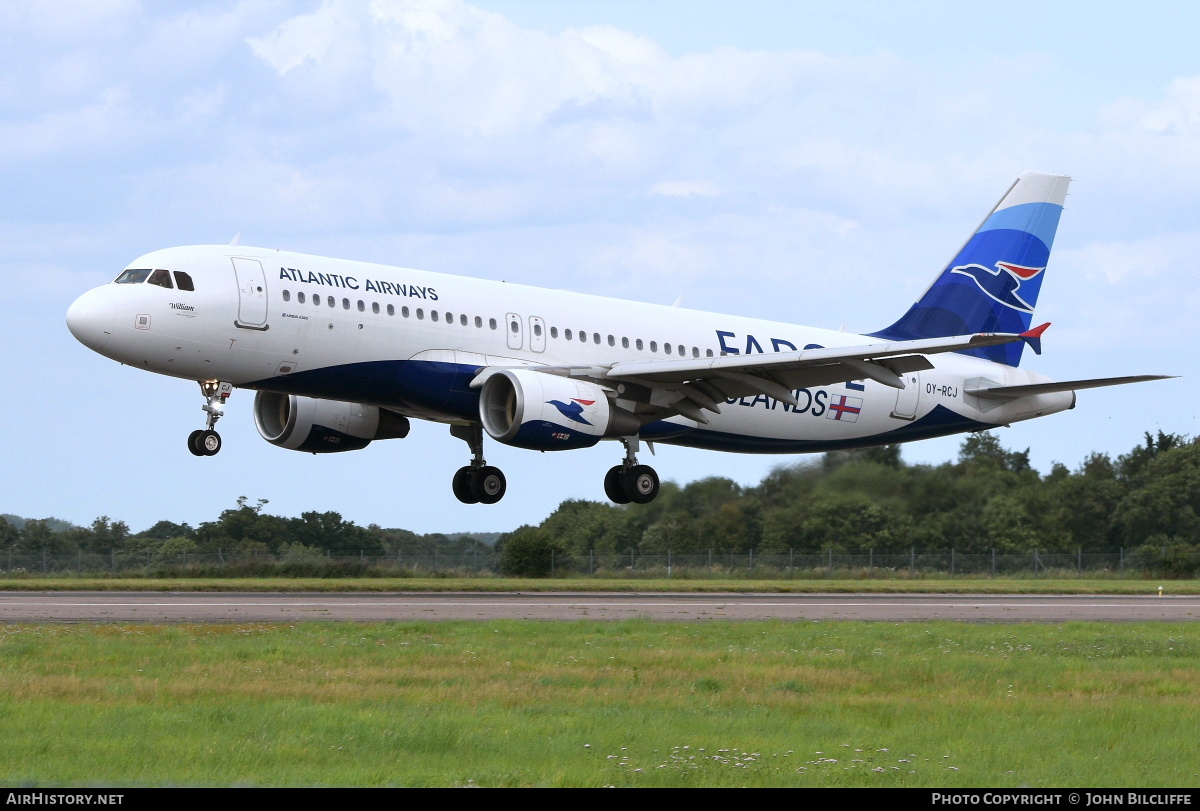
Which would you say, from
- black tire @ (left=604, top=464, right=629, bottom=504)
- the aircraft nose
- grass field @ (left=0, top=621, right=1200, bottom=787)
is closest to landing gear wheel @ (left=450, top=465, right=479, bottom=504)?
black tire @ (left=604, top=464, right=629, bottom=504)

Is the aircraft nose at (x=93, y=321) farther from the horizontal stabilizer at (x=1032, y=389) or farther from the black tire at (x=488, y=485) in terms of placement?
the horizontal stabilizer at (x=1032, y=389)

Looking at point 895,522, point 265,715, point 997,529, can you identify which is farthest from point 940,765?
point 997,529

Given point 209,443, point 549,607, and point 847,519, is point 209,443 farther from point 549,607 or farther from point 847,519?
point 847,519

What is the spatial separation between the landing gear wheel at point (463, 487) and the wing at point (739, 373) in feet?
14.1

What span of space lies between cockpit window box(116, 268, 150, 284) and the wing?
6798 millimetres

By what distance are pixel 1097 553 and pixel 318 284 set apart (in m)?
35.2

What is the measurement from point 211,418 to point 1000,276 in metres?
21.7

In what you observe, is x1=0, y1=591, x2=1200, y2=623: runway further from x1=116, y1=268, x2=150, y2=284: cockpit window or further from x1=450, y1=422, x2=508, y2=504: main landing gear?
x1=116, y1=268, x2=150, y2=284: cockpit window

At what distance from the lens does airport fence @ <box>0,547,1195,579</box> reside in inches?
1704

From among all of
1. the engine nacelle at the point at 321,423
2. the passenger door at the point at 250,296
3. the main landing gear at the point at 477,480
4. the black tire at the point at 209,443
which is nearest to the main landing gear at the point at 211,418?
the black tire at the point at 209,443

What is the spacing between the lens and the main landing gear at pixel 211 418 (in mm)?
29125

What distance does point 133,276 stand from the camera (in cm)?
2795

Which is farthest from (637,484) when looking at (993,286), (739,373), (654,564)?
(654,564)
